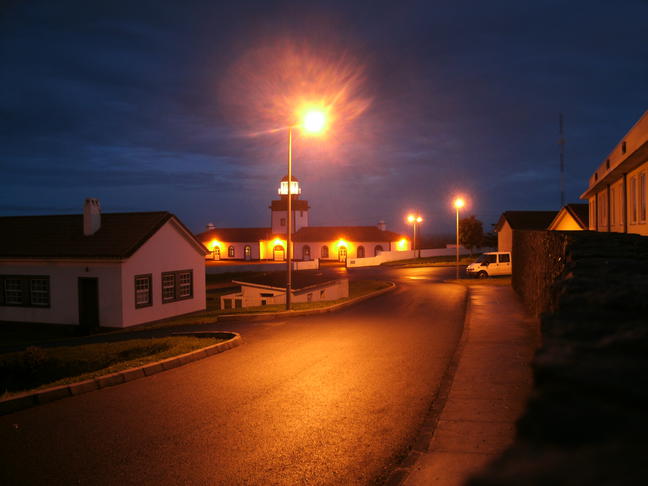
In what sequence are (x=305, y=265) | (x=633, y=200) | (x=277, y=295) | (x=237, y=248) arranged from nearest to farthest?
(x=633, y=200), (x=277, y=295), (x=305, y=265), (x=237, y=248)

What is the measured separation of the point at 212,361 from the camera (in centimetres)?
1240

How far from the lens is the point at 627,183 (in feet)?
60.6

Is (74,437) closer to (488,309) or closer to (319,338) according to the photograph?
(319,338)

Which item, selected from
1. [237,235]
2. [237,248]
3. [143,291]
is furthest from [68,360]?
[237,235]

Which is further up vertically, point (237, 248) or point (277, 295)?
point (237, 248)

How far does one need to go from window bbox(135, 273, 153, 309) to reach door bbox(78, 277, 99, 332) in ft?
6.31

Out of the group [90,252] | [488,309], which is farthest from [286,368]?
[90,252]

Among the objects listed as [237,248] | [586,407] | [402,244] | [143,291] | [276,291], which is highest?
[402,244]

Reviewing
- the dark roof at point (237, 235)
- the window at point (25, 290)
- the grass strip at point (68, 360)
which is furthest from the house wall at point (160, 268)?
the dark roof at point (237, 235)

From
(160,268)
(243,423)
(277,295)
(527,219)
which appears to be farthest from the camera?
(527,219)

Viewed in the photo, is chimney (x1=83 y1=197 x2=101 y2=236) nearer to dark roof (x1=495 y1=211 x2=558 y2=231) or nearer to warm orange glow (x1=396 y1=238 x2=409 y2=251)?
dark roof (x1=495 y1=211 x2=558 y2=231)

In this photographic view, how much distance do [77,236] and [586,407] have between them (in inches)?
1161

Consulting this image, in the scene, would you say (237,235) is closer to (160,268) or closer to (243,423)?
(160,268)

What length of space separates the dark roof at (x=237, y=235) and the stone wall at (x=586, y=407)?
8083 centimetres
